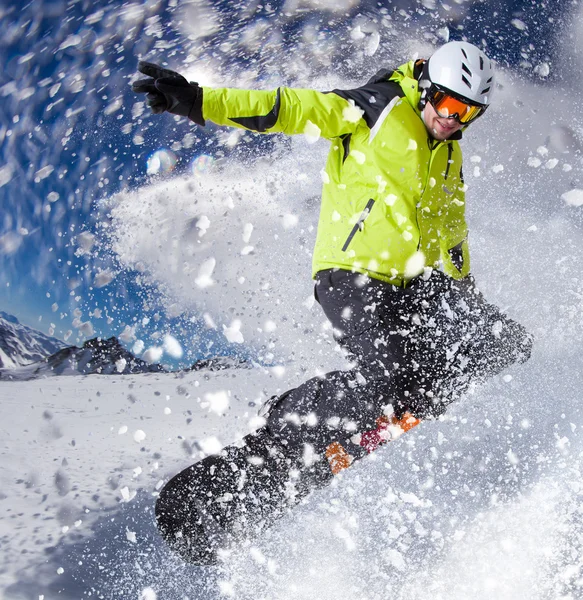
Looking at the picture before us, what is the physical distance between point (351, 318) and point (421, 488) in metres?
1.51

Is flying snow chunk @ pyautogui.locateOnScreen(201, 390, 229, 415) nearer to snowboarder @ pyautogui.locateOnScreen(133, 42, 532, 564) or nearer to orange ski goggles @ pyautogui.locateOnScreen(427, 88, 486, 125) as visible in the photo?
snowboarder @ pyautogui.locateOnScreen(133, 42, 532, 564)

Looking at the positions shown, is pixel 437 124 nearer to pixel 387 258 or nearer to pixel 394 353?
pixel 387 258

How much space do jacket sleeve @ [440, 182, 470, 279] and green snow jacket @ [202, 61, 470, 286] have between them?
24 centimetres

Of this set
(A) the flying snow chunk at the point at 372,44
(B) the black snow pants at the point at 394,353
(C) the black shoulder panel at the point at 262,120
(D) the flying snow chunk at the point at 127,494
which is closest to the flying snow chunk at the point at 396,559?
(B) the black snow pants at the point at 394,353

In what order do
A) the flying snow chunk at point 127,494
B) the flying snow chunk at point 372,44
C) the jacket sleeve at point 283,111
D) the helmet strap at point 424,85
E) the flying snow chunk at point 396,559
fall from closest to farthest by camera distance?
the jacket sleeve at point 283,111, the helmet strap at point 424,85, the flying snow chunk at point 396,559, the flying snow chunk at point 127,494, the flying snow chunk at point 372,44

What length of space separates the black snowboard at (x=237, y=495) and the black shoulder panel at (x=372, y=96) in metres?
1.55

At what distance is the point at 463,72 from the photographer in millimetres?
2357

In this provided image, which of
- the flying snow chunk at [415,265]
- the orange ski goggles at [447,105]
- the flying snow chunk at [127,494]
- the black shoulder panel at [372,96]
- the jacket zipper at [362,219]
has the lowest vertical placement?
the flying snow chunk at [127,494]

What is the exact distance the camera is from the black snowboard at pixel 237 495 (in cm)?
251

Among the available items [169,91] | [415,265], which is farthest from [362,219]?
[169,91]

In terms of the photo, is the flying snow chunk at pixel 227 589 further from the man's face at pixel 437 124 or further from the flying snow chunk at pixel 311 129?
the man's face at pixel 437 124

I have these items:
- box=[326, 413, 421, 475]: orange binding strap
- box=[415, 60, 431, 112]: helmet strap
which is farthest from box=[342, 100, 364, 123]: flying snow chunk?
box=[326, 413, 421, 475]: orange binding strap

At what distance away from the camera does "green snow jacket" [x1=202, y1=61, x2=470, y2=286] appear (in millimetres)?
2254

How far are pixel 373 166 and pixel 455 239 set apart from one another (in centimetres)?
77
